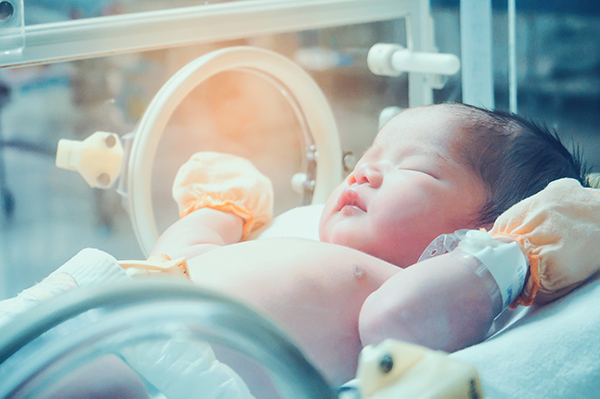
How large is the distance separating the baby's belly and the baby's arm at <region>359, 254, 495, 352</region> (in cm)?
7

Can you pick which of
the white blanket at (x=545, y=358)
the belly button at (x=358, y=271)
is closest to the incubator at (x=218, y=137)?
the white blanket at (x=545, y=358)

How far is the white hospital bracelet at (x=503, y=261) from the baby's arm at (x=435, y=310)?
20mm

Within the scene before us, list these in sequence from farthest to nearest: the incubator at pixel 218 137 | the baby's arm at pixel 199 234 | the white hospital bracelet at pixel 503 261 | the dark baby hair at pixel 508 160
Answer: the baby's arm at pixel 199 234
the dark baby hair at pixel 508 160
the white hospital bracelet at pixel 503 261
the incubator at pixel 218 137

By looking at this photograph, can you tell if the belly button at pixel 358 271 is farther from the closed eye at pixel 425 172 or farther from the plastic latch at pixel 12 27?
the plastic latch at pixel 12 27

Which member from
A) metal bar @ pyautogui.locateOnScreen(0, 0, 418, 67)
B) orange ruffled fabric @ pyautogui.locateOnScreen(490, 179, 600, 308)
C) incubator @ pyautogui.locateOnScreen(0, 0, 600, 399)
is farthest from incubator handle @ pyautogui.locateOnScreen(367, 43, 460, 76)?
orange ruffled fabric @ pyautogui.locateOnScreen(490, 179, 600, 308)

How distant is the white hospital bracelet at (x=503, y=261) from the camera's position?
55 cm

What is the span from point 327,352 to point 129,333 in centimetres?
39

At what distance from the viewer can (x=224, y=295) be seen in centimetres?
27

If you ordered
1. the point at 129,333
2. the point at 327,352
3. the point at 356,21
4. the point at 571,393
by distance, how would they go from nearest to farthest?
the point at 129,333, the point at 571,393, the point at 327,352, the point at 356,21


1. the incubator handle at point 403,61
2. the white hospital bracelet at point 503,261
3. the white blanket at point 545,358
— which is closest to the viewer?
the white blanket at point 545,358

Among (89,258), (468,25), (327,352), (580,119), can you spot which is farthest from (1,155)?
(580,119)

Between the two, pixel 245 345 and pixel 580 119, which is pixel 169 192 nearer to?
pixel 245 345

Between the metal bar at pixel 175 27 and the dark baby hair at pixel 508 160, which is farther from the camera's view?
the metal bar at pixel 175 27

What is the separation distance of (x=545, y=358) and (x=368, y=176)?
0.40 m
